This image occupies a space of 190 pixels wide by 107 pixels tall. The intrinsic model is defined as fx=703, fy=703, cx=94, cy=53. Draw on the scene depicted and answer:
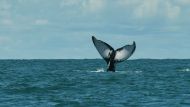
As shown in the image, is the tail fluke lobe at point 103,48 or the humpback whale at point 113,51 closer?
the humpback whale at point 113,51

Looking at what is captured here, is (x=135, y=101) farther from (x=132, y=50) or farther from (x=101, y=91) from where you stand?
(x=132, y=50)

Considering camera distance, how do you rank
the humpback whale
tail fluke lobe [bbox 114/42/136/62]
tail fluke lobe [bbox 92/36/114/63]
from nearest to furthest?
tail fluke lobe [bbox 114/42/136/62]
the humpback whale
tail fluke lobe [bbox 92/36/114/63]

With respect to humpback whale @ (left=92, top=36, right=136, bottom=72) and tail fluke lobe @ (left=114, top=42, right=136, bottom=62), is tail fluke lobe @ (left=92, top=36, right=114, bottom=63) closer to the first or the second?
humpback whale @ (left=92, top=36, right=136, bottom=72)

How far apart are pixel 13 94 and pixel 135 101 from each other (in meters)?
7.44

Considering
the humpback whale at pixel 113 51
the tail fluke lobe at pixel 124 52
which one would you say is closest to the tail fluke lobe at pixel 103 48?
the humpback whale at pixel 113 51

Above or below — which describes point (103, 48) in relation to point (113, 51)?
above

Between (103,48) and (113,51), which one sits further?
(113,51)

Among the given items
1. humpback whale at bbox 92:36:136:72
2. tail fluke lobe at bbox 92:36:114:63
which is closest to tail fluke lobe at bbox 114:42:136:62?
humpback whale at bbox 92:36:136:72

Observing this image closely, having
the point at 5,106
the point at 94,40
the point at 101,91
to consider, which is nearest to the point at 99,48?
the point at 94,40

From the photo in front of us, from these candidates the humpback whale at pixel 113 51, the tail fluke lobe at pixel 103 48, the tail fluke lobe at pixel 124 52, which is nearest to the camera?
the tail fluke lobe at pixel 124 52

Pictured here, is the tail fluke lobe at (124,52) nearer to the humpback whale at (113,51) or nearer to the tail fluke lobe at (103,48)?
the humpback whale at (113,51)

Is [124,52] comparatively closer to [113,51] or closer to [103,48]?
[113,51]

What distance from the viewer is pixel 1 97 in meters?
33.5

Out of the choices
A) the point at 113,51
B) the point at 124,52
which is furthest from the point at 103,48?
the point at 124,52
